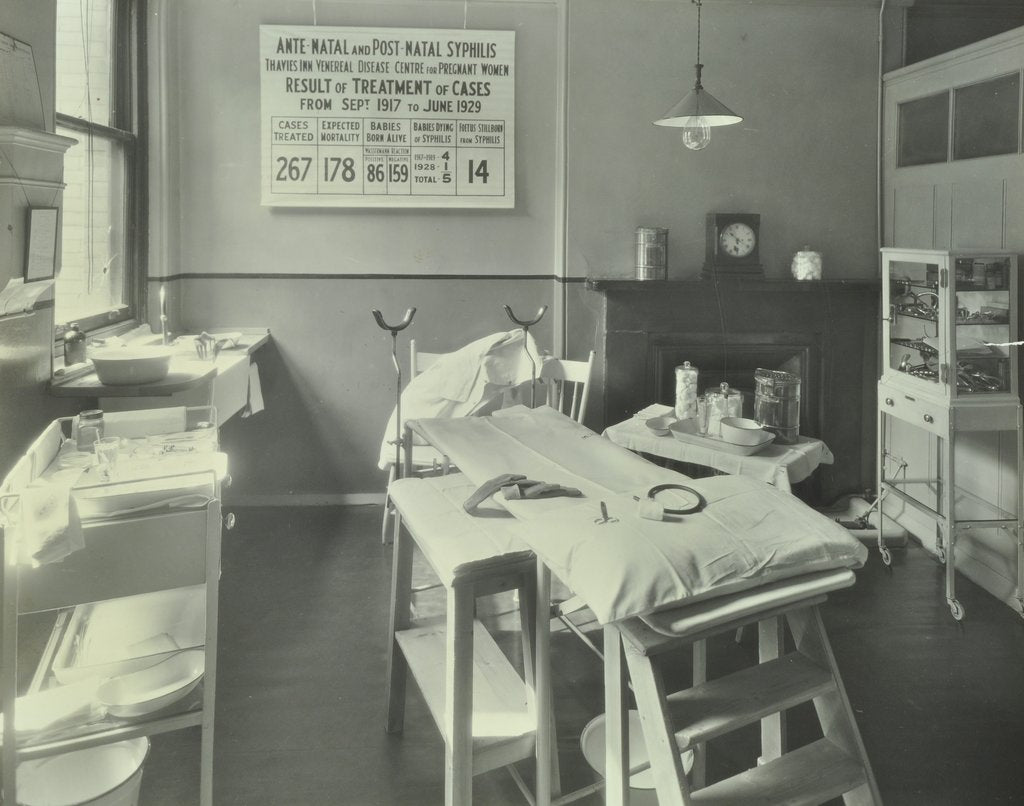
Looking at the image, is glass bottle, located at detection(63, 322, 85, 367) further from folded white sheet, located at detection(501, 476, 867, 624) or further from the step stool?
the step stool

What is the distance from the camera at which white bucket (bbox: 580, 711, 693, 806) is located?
230 cm

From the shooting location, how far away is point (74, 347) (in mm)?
3342

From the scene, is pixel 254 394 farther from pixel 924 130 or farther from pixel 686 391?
pixel 924 130

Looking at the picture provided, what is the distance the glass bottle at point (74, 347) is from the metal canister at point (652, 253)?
2719 millimetres

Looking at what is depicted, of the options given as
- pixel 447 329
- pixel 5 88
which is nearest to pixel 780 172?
pixel 447 329

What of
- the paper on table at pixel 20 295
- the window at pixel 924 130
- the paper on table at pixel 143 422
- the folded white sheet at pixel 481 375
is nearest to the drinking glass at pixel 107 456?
the paper on table at pixel 143 422

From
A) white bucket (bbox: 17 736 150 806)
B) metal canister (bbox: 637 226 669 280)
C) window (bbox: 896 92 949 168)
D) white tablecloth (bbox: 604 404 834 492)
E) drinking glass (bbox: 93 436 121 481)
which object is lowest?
white bucket (bbox: 17 736 150 806)

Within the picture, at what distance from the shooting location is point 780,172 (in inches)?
193

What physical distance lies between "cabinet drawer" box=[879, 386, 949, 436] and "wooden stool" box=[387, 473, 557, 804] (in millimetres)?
2132

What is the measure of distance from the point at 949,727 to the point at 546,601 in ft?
4.97

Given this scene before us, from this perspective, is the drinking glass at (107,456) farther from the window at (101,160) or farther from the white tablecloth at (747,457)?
the white tablecloth at (747,457)

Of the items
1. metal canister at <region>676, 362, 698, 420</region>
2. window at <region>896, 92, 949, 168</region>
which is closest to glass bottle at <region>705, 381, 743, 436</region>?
metal canister at <region>676, 362, 698, 420</region>

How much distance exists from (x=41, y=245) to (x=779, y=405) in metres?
2.64

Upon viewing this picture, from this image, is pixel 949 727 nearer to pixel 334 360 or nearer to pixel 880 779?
pixel 880 779
